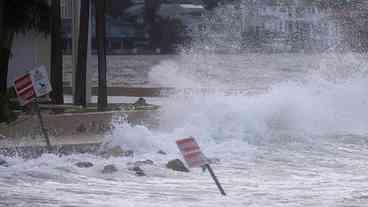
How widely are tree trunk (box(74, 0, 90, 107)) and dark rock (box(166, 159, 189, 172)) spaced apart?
7177 millimetres

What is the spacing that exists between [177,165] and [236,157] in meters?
2.37

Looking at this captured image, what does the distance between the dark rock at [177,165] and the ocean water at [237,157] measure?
0.16 m

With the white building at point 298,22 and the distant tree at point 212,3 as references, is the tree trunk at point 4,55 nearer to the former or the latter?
the white building at point 298,22

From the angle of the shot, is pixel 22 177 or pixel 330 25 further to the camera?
pixel 330 25

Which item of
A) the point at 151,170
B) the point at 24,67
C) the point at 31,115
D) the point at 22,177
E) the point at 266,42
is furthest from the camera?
the point at 266,42

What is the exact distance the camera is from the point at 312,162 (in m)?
17.6

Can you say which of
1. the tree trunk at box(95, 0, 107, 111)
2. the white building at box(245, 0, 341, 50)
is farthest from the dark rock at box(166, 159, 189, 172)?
the white building at box(245, 0, 341, 50)

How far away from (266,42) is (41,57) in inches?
1203

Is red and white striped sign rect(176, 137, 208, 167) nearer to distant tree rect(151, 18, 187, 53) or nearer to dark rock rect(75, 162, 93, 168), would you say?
dark rock rect(75, 162, 93, 168)

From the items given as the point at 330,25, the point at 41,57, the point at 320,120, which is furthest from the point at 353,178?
the point at 330,25

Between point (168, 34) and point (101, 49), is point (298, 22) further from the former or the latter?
point (168, 34)

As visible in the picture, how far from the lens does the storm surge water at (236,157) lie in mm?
13148

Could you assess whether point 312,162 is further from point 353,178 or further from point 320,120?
point 320,120

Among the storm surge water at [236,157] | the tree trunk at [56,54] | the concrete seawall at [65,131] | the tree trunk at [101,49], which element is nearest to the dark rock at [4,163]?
the storm surge water at [236,157]
